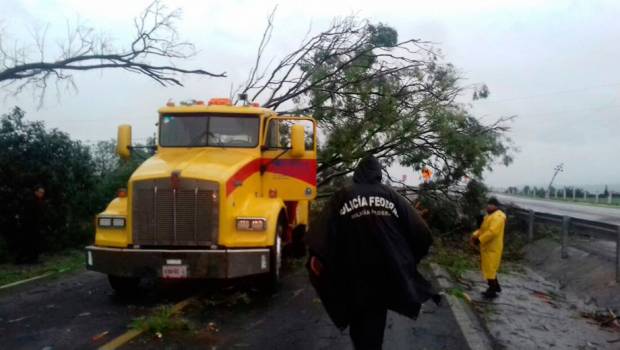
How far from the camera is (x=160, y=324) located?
6.63 metres

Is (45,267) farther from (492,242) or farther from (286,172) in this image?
(492,242)

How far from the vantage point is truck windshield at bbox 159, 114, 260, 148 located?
9.60 metres

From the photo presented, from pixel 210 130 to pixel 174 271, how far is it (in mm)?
2606

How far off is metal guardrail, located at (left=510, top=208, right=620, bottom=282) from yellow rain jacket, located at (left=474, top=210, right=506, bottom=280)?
1.95m

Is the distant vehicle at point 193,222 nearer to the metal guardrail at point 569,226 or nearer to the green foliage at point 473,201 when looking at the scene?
the metal guardrail at point 569,226

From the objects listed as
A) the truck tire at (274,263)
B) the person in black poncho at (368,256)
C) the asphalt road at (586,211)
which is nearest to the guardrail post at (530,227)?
the asphalt road at (586,211)

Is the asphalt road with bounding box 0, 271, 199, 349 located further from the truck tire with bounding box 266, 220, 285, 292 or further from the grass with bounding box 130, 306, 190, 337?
the truck tire with bounding box 266, 220, 285, 292

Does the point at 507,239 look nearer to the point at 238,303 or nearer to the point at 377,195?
the point at 238,303

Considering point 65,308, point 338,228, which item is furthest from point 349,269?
point 65,308

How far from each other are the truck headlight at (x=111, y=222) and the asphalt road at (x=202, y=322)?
1.04 m

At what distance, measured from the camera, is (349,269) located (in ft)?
15.7

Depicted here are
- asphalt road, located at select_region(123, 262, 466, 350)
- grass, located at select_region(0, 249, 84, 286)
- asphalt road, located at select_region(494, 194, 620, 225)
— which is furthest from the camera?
asphalt road, located at select_region(494, 194, 620, 225)

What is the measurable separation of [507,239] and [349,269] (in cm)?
1213

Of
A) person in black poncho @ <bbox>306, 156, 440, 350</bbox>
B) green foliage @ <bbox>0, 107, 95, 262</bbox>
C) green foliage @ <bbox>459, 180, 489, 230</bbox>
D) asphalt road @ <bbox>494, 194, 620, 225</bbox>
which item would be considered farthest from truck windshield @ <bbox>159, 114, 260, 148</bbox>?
asphalt road @ <bbox>494, 194, 620, 225</bbox>
